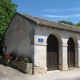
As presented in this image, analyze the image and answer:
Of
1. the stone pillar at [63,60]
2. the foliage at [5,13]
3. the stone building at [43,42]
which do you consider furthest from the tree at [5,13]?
the stone pillar at [63,60]

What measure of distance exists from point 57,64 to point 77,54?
278 centimetres

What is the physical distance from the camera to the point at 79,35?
544 inches

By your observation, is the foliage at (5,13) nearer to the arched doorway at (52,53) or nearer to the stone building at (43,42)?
A: the stone building at (43,42)

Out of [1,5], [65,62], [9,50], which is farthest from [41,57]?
[1,5]

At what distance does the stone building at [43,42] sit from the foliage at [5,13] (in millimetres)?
2530

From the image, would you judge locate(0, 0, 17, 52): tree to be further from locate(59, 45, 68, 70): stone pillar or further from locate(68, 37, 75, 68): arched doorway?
locate(68, 37, 75, 68): arched doorway

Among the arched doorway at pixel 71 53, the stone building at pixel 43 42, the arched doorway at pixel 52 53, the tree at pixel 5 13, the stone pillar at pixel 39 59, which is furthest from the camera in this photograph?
the tree at pixel 5 13

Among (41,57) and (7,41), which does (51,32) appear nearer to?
(41,57)

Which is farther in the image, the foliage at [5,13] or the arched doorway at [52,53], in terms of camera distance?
the foliage at [5,13]

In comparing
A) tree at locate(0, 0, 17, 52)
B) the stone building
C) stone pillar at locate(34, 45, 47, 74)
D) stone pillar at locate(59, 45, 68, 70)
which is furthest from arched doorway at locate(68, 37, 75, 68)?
tree at locate(0, 0, 17, 52)

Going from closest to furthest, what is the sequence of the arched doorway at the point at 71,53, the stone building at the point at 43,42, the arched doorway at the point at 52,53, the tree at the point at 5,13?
the stone building at the point at 43,42, the arched doorway at the point at 52,53, the arched doorway at the point at 71,53, the tree at the point at 5,13

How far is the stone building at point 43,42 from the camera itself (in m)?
10.1

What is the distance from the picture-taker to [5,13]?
17406 millimetres

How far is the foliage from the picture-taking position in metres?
16.2
